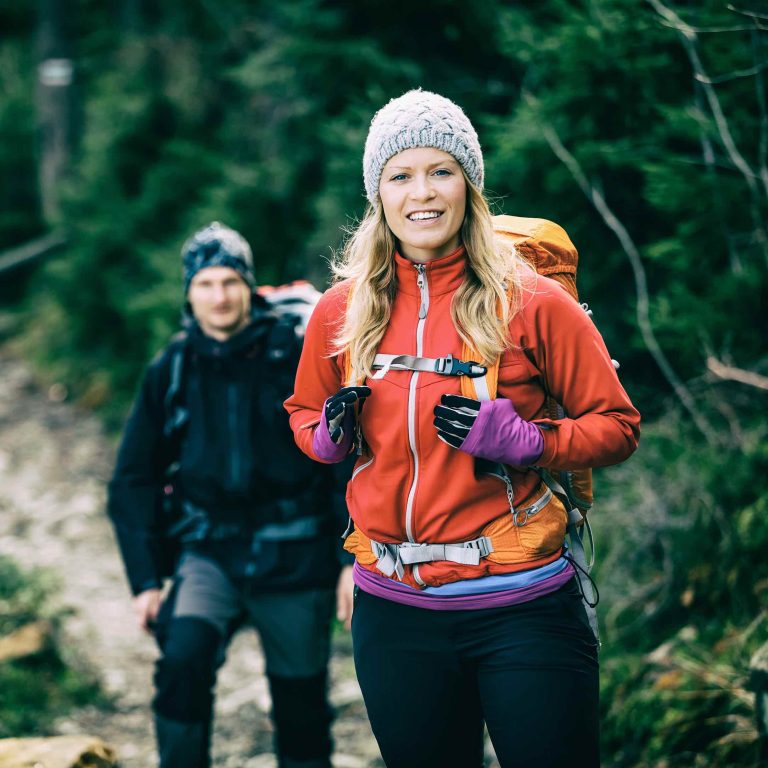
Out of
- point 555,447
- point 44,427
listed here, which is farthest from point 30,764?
point 44,427

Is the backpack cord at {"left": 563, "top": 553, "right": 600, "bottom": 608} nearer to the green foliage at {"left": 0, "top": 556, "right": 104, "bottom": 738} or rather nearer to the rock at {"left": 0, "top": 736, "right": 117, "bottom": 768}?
the rock at {"left": 0, "top": 736, "right": 117, "bottom": 768}

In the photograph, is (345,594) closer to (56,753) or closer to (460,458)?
(56,753)

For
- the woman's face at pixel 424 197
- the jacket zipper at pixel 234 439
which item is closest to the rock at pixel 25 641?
the jacket zipper at pixel 234 439

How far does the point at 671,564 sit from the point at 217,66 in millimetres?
9169

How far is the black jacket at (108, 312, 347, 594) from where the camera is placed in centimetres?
368

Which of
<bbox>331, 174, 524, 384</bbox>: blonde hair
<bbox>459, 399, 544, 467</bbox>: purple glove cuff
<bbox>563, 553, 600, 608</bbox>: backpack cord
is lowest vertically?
<bbox>563, 553, 600, 608</bbox>: backpack cord

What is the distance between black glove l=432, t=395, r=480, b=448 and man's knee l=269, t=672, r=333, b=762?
1872mm

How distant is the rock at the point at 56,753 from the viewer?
3381 mm

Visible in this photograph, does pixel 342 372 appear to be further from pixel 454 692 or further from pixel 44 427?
pixel 44 427

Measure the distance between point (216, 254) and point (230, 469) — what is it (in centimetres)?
98

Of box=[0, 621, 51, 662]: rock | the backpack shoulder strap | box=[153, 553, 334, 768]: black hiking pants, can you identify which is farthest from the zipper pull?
box=[0, 621, 51, 662]: rock

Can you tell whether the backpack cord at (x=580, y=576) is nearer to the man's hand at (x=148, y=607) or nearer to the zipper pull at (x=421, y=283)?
the zipper pull at (x=421, y=283)

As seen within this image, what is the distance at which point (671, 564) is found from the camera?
4.64 metres

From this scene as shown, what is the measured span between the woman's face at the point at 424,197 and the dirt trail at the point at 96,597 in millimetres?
3148
